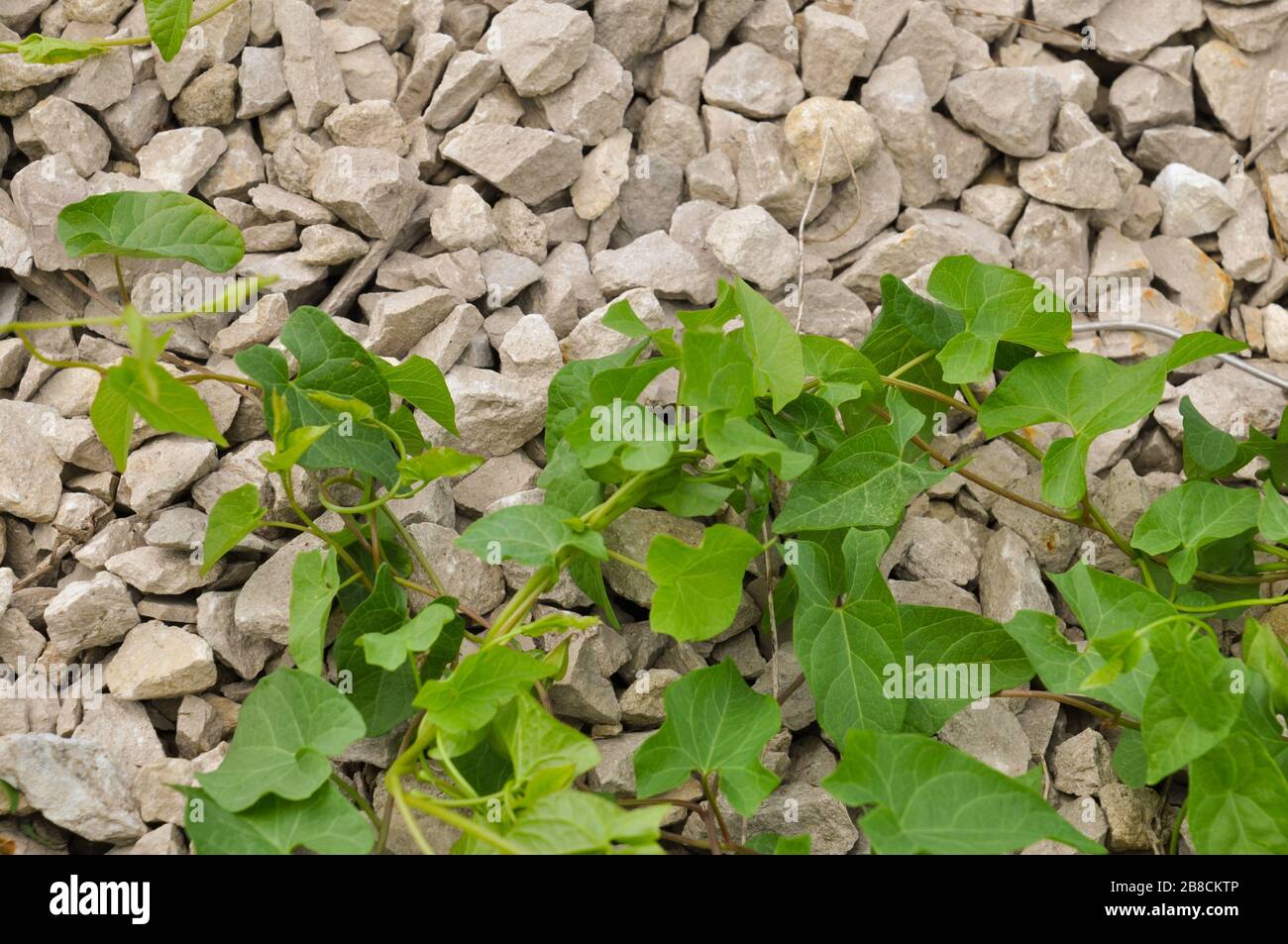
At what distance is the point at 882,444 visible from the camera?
1.40m

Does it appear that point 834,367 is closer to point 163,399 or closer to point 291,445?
point 291,445

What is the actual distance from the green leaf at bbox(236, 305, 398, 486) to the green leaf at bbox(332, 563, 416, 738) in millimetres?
170

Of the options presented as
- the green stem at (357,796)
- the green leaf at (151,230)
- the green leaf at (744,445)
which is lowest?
the green stem at (357,796)

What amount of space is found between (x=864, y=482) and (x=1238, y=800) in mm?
543

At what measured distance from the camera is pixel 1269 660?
1.34 metres

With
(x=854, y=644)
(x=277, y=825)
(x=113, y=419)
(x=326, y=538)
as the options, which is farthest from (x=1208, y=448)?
(x=113, y=419)

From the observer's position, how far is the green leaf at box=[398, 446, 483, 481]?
4.42 feet

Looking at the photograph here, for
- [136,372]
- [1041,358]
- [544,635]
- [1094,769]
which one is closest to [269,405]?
[136,372]

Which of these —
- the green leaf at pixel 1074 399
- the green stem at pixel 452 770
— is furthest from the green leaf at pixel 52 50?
the green leaf at pixel 1074 399

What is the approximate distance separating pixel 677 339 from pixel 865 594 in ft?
1.87

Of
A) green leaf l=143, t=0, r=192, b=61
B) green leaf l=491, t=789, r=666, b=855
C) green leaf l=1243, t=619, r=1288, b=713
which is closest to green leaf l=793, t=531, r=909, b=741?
green leaf l=491, t=789, r=666, b=855

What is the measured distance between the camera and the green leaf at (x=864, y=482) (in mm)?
1384

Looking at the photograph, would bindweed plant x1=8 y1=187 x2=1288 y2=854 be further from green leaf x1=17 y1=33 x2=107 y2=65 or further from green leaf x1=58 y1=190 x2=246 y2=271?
green leaf x1=17 y1=33 x2=107 y2=65

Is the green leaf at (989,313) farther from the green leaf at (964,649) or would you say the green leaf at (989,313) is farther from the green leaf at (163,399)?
the green leaf at (163,399)
